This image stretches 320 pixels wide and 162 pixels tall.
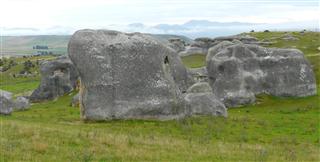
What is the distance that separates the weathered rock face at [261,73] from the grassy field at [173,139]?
631 centimetres

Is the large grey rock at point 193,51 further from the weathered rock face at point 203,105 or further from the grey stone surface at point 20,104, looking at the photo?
the weathered rock face at point 203,105

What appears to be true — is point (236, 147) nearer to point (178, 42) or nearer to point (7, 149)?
point (7, 149)

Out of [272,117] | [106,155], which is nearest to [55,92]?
[272,117]

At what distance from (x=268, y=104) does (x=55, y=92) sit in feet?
94.4

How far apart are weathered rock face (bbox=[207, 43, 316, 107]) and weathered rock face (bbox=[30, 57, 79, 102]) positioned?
21.6 m

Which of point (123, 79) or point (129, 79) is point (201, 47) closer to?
point (129, 79)

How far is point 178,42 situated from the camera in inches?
4658

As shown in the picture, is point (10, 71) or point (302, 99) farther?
point (10, 71)

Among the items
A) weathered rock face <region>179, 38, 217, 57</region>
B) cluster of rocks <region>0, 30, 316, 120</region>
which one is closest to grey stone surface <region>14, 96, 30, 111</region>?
cluster of rocks <region>0, 30, 316, 120</region>

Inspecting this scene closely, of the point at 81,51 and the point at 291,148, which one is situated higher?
the point at 81,51

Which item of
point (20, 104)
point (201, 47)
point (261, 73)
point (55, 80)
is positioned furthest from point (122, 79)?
point (201, 47)

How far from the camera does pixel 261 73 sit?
52.5m

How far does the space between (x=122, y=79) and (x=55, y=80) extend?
30.6m

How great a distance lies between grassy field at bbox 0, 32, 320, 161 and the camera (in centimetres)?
1891
